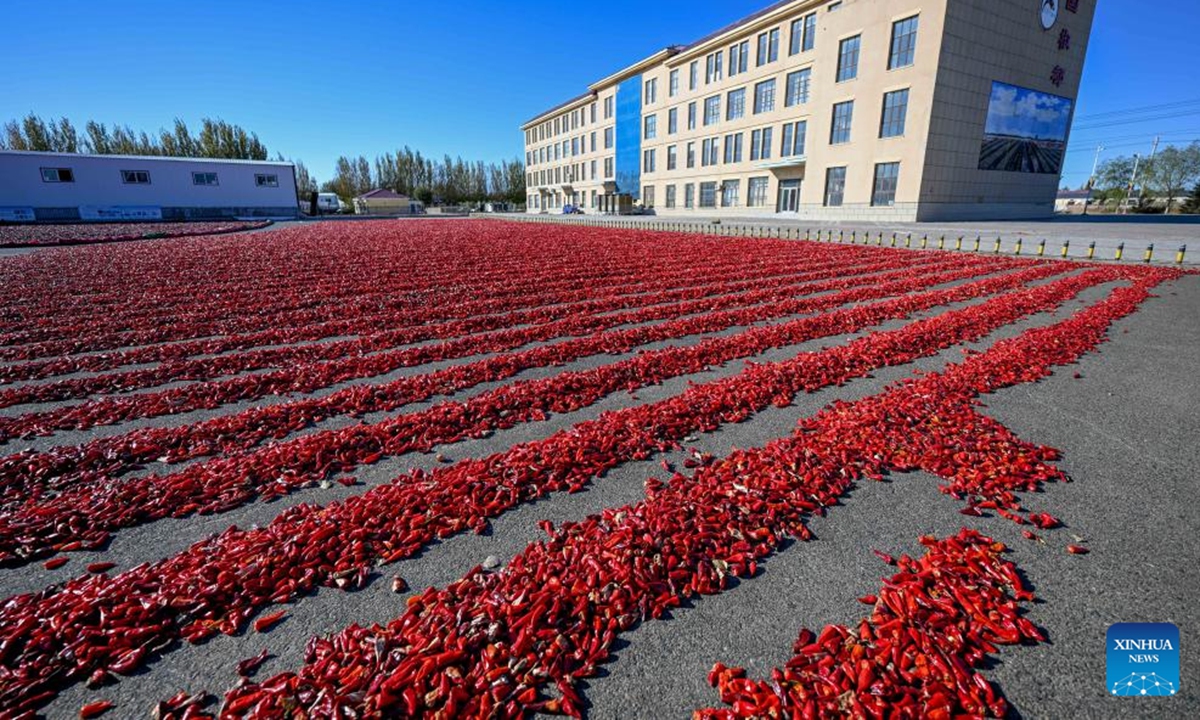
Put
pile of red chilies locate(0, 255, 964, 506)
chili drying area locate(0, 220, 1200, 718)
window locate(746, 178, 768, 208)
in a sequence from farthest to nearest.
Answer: window locate(746, 178, 768, 208) → pile of red chilies locate(0, 255, 964, 506) → chili drying area locate(0, 220, 1200, 718)

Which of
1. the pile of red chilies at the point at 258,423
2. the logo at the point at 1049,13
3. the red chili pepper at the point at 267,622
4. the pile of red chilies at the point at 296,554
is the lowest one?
the red chili pepper at the point at 267,622

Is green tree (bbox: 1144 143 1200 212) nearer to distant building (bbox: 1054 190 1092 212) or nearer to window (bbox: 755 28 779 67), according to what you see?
distant building (bbox: 1054 190 1092 212)

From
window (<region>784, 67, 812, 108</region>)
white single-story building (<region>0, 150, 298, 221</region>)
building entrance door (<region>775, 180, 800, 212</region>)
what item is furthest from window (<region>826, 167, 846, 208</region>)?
white single-story building (<region>0, 150, 298, 221</region>)

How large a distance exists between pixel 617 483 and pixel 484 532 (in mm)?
1137

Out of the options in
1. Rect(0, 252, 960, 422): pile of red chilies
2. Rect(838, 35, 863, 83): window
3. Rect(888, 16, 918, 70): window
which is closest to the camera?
Rect(0, 252, 960, 422): pile of red chilies

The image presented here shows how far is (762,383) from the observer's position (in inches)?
237

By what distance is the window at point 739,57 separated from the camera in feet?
145

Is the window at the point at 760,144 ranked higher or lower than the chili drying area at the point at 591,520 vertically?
higher

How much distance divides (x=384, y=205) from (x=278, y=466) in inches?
3420

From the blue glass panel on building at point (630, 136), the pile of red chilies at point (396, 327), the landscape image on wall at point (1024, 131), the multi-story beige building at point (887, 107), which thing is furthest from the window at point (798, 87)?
the pile of red chilies at point (396, 327)

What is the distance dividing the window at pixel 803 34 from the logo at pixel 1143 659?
45241 millimetres

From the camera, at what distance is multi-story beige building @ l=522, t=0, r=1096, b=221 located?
31422mm

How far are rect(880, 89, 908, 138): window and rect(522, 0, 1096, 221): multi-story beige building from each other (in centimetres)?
7

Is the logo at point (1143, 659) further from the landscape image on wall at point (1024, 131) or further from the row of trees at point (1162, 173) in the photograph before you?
the row of trees at point (1162, 173)
